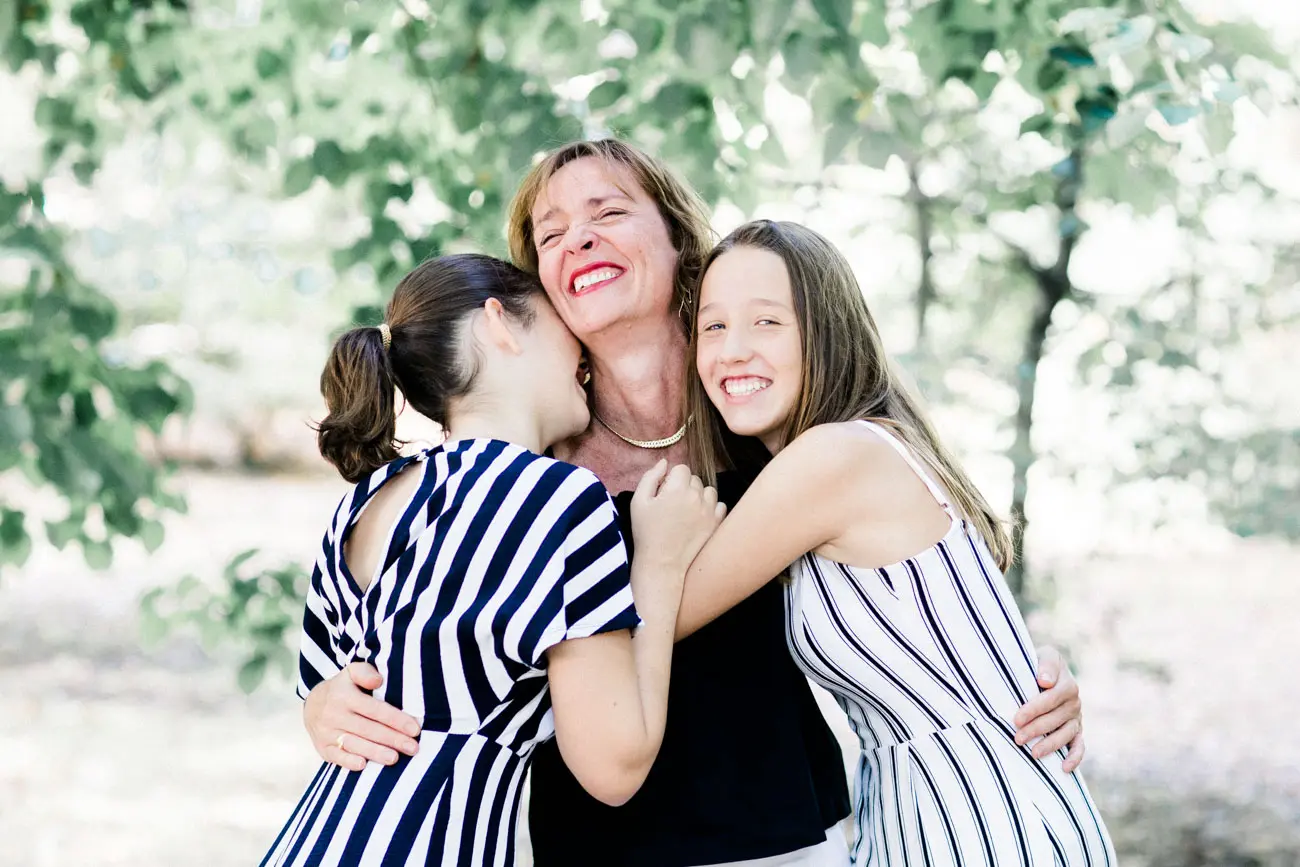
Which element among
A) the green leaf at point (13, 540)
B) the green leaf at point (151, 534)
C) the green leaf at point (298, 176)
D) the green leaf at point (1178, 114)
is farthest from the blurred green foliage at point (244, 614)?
the green leaf at point (1178, 114)

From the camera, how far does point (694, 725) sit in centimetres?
188

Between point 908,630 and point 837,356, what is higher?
point 837,356

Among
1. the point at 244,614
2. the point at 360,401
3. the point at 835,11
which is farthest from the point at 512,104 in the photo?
the point at 244,614

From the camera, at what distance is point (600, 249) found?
84.8 inches

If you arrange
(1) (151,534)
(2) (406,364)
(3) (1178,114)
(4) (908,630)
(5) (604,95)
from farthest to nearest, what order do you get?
(1) (151,534) → (5) (604,95) → (3) (1178,114) → (2) (406,364) → (4) (908,630)

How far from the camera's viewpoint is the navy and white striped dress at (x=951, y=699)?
1.75m

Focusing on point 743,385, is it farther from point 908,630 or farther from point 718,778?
point 718,778

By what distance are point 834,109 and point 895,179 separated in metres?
1.85

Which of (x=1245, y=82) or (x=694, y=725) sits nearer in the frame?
(x=694, y=725)

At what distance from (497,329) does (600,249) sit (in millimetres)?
330

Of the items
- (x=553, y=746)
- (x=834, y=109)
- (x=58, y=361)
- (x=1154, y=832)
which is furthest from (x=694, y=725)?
(x=1154, y=832)

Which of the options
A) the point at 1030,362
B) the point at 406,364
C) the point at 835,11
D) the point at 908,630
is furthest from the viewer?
the point at 1030,362

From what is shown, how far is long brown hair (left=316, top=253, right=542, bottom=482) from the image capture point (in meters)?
1.86

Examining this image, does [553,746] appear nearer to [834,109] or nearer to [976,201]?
[834,109]
